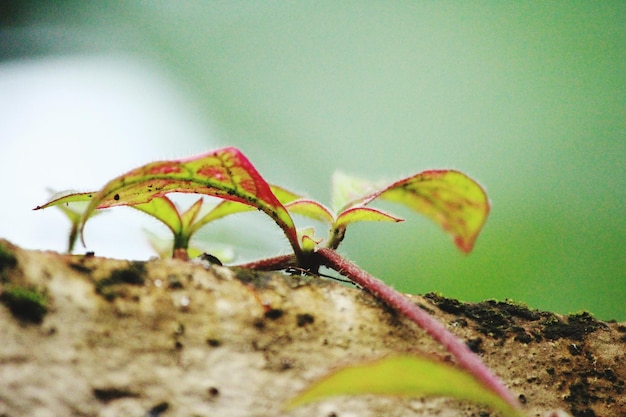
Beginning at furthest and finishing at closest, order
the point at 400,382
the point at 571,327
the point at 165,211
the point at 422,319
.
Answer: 1. the point at 165,211
2. the point at 571,327
3. the point at 422,319
4. the point at 400,382

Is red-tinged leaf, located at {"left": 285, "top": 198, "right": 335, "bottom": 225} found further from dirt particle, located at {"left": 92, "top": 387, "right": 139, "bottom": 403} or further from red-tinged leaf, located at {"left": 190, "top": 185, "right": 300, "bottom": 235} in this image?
dirt particle, located at {"left": 92, "top": 387, "right": 139, "bottom": 403}

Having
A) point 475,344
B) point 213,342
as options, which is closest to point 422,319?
point 475,344

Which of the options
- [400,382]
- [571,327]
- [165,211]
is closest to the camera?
[400,382]

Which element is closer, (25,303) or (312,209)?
(25,303)

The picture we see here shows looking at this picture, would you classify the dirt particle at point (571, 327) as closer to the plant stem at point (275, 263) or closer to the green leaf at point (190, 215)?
the plant stem at point (275, 263)

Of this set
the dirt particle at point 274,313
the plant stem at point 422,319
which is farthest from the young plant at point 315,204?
the dirt particle at point 274,313

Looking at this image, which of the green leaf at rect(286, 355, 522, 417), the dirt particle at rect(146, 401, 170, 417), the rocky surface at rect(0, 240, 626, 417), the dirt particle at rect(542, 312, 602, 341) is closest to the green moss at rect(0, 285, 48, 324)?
the rocky surface at rect(0, 240, 626, 417)

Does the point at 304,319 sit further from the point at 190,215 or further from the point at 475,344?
the point at 190,215

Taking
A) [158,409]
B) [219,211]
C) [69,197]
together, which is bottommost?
[158,409]
